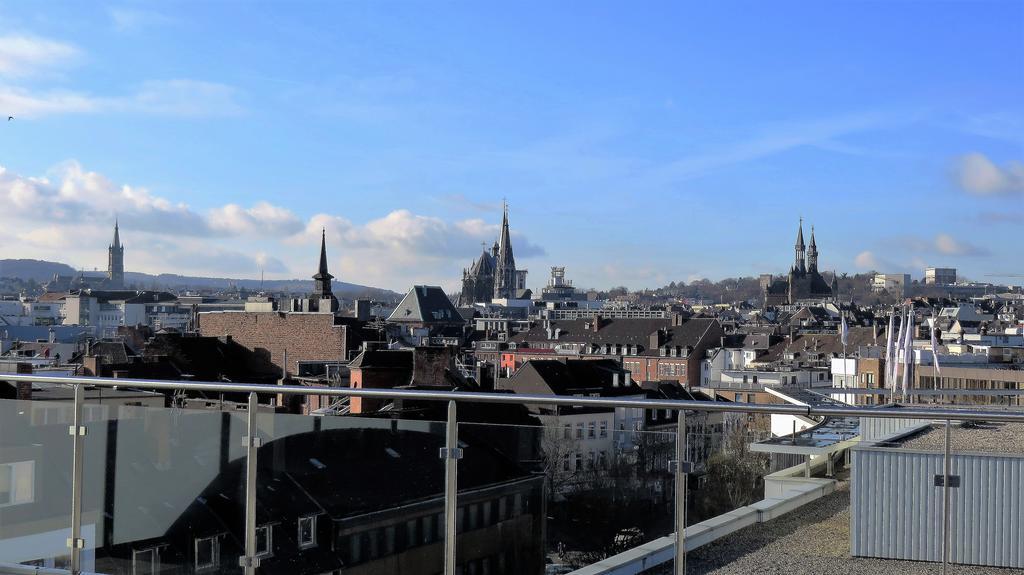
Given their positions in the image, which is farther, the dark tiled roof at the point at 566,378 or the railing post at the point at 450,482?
the dark tiled roof at the point at 566,378

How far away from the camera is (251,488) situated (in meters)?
4.67

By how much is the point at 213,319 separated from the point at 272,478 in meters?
58.0

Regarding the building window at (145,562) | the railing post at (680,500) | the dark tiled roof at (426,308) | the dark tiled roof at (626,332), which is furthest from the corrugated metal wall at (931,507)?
the dark tiled roof at (426,308)

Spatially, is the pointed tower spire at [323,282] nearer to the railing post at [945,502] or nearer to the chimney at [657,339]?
the chimney at [657,339]


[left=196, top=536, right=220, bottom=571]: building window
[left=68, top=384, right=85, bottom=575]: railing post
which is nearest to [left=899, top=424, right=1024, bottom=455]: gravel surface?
[left=196, top=536, right=220, bottom=571]: building window

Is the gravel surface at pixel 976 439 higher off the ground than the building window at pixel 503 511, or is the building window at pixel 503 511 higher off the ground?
the gravel surface at pixel 976 439

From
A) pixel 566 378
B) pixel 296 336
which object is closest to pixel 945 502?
pixel 566 378

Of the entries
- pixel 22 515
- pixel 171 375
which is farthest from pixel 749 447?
pixel 171 375

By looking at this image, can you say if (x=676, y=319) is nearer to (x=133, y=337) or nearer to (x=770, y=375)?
(x=770, y=375)

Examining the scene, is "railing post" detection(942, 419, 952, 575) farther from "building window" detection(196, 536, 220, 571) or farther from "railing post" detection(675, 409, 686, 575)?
"building window" detection(196, 536, 220, 571)

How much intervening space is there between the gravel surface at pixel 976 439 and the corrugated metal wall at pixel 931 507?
0.03 m

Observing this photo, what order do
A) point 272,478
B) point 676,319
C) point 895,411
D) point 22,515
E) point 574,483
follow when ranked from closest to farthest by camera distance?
point 895,411
point 574,483
point 272,478
point 22,515
point 676,319

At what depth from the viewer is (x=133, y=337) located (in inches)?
2328

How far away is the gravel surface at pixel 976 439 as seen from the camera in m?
3.74
